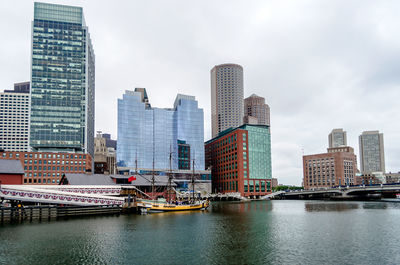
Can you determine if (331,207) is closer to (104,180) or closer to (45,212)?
(104,180)

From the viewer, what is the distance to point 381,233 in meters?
62.2

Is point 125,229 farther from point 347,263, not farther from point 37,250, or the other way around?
point 347,263

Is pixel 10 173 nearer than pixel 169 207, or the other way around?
pixel 10 173

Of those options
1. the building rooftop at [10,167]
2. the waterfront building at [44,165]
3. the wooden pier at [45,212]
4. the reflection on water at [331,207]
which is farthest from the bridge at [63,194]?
the waterfront building at [44,165]

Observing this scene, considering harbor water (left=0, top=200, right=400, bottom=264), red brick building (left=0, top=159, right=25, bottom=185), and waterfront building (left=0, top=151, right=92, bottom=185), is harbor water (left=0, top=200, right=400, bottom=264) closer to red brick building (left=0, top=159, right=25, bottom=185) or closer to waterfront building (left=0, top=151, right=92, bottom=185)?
red brick building (left=0, top=159, right=25, bottom=185)

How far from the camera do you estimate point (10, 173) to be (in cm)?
10481

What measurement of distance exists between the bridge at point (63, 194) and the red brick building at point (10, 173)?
28.2ft

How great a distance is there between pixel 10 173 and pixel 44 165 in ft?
300

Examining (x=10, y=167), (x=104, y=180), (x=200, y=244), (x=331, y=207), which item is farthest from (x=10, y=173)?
(x=331, y=207)

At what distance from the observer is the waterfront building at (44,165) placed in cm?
18650

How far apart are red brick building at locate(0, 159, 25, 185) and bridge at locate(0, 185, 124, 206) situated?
8.59 m

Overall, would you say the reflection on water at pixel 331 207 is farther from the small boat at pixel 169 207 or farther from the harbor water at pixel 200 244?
the harbor water at pixel 200 244

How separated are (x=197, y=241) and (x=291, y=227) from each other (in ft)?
88.5

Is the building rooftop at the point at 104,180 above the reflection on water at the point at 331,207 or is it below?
above
